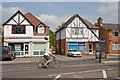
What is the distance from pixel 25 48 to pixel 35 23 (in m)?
5.50

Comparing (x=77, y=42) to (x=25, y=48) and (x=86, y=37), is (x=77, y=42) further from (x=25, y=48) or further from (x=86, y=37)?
(x=25, y=48)

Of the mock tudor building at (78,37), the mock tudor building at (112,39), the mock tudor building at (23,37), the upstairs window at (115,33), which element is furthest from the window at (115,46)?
the mock tudor building at (23,37)

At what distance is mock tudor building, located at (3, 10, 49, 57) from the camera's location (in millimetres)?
42938

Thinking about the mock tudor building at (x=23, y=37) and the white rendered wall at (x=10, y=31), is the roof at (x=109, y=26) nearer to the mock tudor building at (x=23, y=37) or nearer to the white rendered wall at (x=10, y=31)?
the mock tudor building at (x=23, y=37)

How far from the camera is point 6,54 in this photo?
31.6 metres

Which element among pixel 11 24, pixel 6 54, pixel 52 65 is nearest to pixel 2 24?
pixel 11 24

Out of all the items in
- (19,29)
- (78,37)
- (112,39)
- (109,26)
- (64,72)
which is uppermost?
(109,26)

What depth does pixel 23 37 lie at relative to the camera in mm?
43344

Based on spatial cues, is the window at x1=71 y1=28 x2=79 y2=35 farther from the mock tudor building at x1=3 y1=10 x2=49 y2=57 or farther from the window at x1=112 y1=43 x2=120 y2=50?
the window at x1=112 y1=43 x2=120 y2=50

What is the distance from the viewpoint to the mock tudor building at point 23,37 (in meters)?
42.9

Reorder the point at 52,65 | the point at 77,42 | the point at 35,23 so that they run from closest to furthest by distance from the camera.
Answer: the point at 52,65, the point at 35,23, the point at 77,42

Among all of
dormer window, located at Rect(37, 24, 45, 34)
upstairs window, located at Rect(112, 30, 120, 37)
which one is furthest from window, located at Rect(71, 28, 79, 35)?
upstairs window, located at Rect(112, 30, 120, 37)

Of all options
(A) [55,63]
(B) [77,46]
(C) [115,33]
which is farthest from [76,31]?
(A) [55,63]

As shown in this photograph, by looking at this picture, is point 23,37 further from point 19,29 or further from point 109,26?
point 109,26
